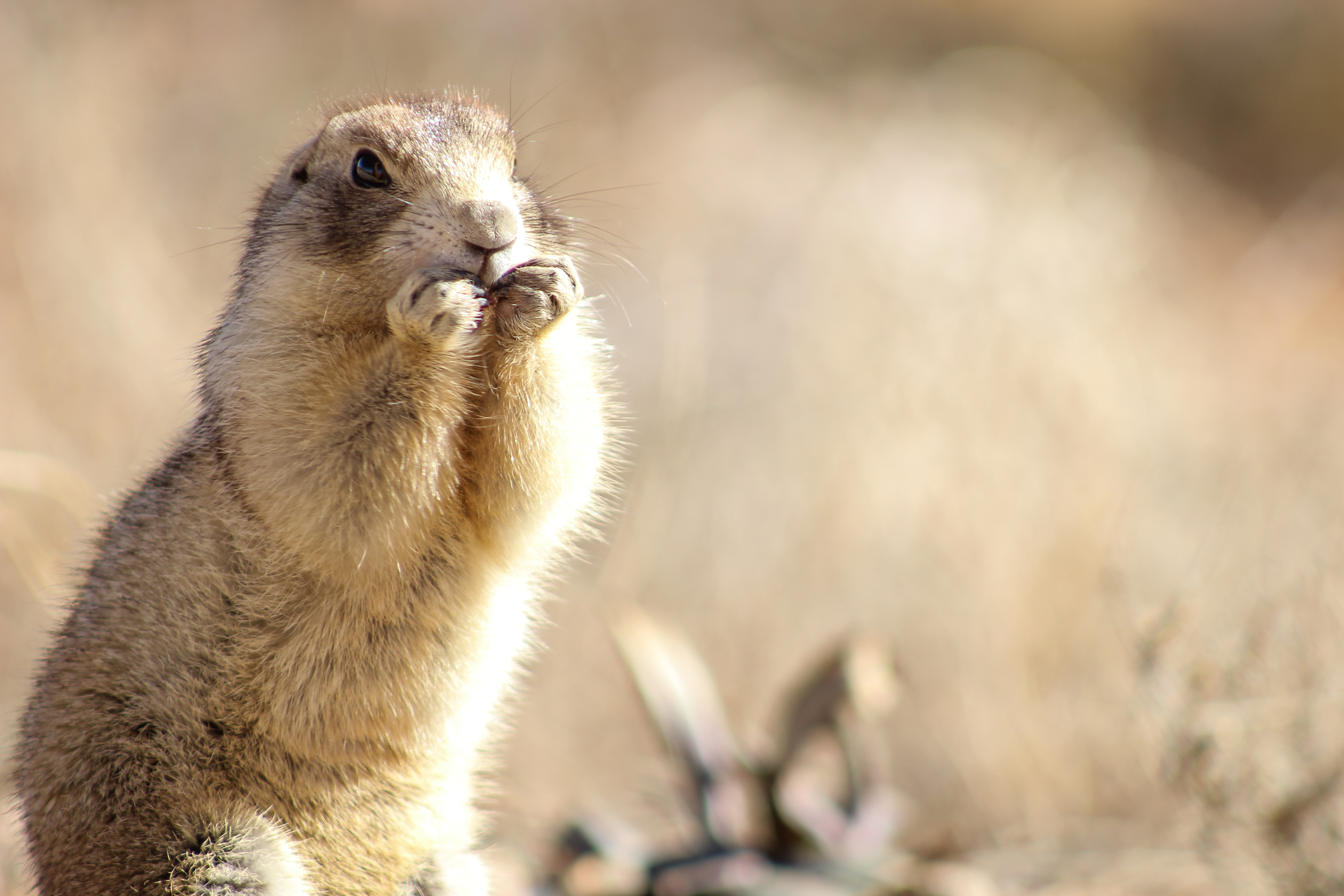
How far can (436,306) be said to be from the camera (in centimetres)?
193

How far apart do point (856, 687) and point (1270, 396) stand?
138 inches

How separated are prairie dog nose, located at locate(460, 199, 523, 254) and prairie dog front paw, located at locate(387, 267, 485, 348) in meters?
0.07

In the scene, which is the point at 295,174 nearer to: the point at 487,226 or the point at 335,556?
the point at 487,226

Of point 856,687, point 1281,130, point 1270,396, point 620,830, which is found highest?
point 1281,130

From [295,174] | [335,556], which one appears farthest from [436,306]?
[295,174]

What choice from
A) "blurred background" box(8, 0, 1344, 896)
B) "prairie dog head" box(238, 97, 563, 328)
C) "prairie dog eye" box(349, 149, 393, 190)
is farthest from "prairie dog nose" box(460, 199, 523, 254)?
"blurred background" box(8, 0, 1344, 896)

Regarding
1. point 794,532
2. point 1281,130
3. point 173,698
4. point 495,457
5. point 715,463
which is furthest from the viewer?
point 1281,130

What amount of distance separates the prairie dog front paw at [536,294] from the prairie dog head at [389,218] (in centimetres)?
3

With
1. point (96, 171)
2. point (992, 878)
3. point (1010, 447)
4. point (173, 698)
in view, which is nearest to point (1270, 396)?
point (1010, 447)

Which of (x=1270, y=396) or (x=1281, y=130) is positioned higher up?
(x=1281, y=130)

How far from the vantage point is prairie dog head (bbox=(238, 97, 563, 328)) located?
2041mm

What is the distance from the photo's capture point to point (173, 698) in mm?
2029

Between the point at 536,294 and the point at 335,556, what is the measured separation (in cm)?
62

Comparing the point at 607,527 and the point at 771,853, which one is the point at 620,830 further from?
the point at 607,527
